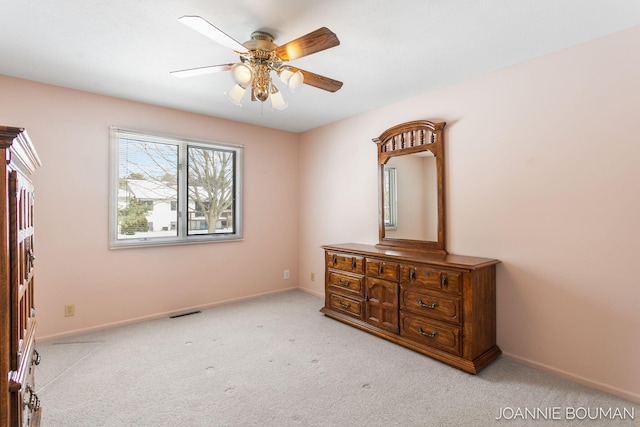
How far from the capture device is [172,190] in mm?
3750

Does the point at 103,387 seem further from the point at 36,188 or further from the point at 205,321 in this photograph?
the point at 36,188

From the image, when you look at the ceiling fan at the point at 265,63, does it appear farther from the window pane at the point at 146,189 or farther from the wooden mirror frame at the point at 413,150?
the window pane at the point at 146,189

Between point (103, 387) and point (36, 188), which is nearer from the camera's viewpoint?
point (103, 387)

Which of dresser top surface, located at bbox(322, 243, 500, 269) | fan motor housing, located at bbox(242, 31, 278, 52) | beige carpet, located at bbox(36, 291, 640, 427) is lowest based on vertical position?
beige carpet, located at bbox(36, 291, 640, 427)

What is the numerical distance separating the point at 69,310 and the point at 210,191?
1910mm

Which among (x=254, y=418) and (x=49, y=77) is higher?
(x=49, y=77)

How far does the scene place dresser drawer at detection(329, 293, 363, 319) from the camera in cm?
328

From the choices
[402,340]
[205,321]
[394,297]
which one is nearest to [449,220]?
[394,297]

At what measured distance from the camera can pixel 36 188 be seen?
2895 mm

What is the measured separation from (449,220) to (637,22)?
183cm

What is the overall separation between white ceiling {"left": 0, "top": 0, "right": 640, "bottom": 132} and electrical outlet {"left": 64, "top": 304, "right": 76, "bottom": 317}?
2.15 meters

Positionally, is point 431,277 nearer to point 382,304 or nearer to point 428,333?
point 428,333

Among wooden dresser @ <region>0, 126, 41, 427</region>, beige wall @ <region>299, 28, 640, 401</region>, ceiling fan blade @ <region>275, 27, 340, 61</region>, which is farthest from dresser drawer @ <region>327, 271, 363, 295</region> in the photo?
wooden dresser @ <region>0, 126, 41, 427</region>

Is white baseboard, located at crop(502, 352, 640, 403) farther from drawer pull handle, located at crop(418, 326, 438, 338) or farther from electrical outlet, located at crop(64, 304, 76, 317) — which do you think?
electrical outlet, located at crop(64, 304, 76, 317)
